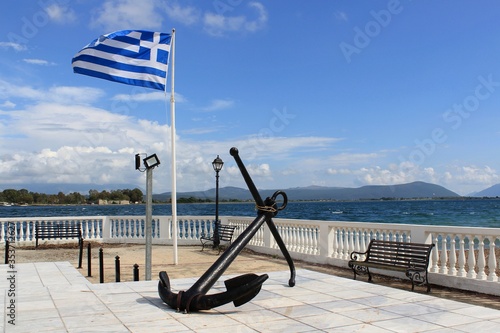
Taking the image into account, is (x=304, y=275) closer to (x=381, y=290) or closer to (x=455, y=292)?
(x=381, y=290)

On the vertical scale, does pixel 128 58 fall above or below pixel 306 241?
above

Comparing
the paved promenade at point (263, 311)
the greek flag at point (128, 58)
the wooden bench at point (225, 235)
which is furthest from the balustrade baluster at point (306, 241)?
the greek flag at point (128, 58)

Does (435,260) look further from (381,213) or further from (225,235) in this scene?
(381,213)

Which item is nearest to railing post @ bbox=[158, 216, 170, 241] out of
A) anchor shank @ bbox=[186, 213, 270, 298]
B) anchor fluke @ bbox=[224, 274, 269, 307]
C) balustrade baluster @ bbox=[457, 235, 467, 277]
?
balustrade baluster @ bbox=[457, 235, 467, 277]

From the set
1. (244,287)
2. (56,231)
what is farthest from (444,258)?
(56,231)

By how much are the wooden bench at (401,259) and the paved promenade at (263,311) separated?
63.1 inches

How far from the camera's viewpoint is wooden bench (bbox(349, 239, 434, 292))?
336 inches

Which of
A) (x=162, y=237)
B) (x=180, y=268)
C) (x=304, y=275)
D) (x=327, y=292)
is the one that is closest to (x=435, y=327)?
(x=327, y=292)

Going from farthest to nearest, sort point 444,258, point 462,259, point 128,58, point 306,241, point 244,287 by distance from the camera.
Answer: point 306,241 → point 128,58 → point 444,258 → point 462,259 → point 244,287

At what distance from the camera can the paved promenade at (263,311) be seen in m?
4.96

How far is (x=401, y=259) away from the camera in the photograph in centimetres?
898

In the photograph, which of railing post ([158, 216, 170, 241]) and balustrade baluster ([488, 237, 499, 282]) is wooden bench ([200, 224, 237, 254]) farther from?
balustrade baluster ([488, 237, 499, 282])

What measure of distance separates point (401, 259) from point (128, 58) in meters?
7.59

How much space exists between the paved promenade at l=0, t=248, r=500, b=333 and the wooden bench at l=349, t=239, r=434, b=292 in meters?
1.60
